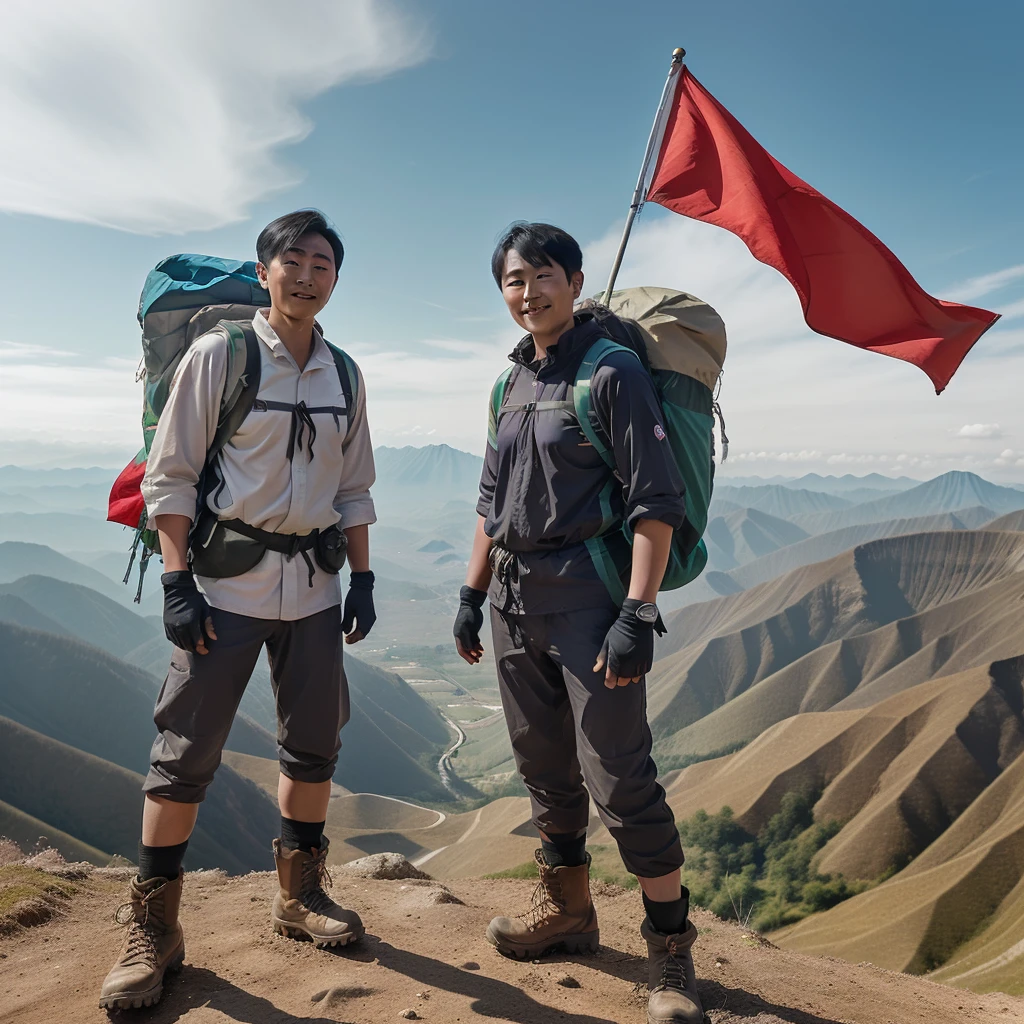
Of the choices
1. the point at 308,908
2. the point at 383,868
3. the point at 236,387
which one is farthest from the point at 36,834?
the point at 236,387

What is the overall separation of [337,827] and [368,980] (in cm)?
9859

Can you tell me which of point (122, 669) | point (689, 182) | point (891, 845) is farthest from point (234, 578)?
point (122, 669)

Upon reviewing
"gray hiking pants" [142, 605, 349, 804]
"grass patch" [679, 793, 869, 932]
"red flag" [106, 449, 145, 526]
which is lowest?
"grass patch" [679, 793, 869, 932]

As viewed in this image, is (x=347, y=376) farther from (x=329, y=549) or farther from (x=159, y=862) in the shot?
(x=159, y=862)

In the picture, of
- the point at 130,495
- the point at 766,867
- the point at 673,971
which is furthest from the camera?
the point at 766,867

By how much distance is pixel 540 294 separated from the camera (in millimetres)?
4238

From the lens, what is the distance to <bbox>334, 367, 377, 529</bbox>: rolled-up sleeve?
15.7ft

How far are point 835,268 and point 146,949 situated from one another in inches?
244

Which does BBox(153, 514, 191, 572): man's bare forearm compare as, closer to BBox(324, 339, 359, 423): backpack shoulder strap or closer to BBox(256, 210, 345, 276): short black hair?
BBox(324, 339, 359, 423): backpack shoulder strap

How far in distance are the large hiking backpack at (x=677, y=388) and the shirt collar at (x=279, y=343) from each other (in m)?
1.50

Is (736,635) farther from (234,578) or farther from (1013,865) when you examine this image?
(234,578)

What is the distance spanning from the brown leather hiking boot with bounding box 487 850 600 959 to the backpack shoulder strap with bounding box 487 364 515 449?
2733mm

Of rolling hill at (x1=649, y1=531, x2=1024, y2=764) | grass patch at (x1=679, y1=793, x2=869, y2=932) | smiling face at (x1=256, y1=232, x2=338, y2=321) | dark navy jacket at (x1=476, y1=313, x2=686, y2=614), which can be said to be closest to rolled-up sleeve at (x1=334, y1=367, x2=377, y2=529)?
smiling face at (x1=256, y1=232, x2=338, y2=321)

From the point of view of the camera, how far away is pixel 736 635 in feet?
519
